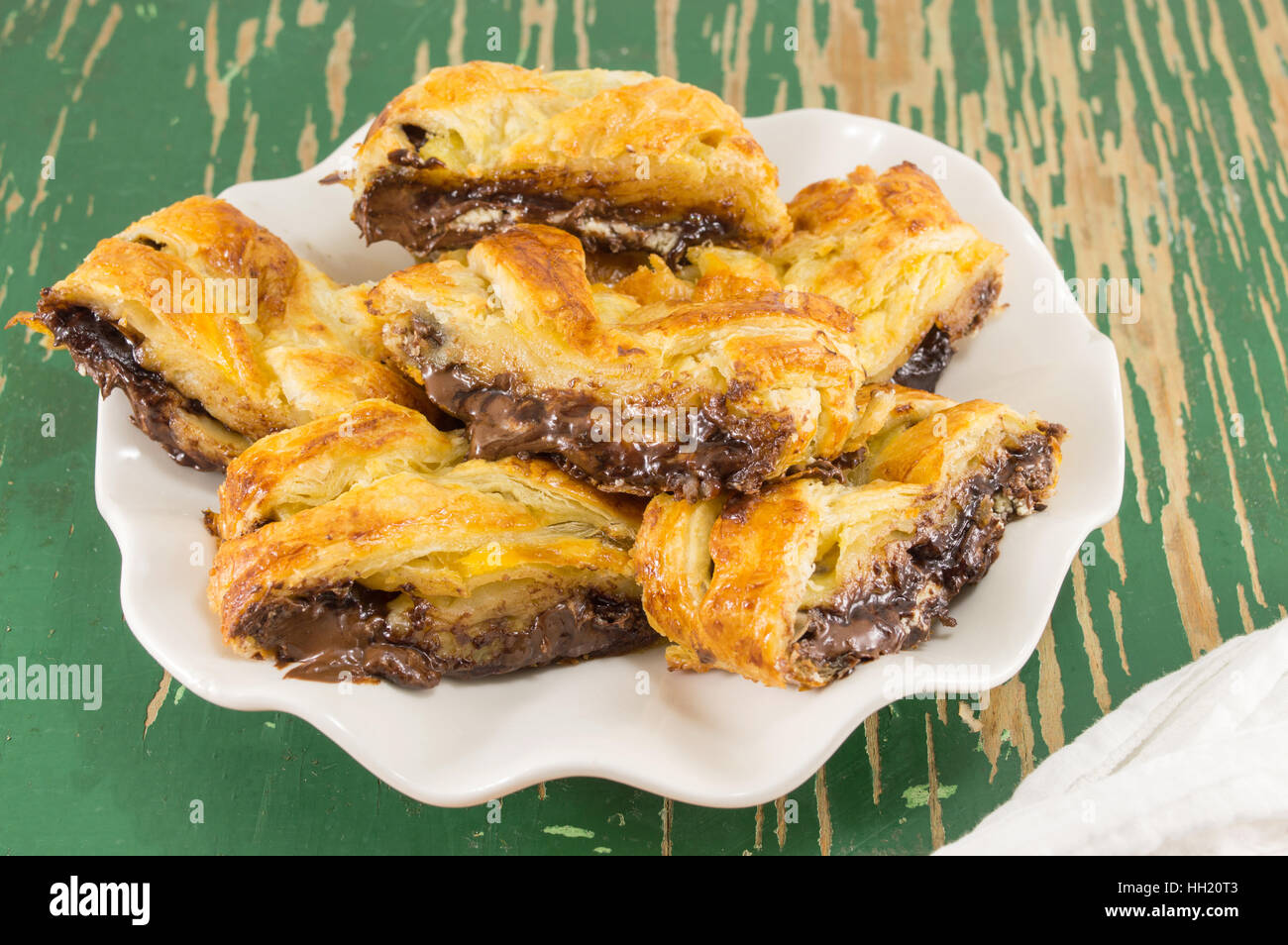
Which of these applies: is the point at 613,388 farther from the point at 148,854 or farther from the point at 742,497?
the point at 148,854

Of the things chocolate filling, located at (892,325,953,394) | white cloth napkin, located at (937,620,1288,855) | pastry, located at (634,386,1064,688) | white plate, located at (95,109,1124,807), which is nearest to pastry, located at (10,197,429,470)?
white plate, located at (95,109,1124,807)

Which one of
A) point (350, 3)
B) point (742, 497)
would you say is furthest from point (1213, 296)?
point (350, 3)

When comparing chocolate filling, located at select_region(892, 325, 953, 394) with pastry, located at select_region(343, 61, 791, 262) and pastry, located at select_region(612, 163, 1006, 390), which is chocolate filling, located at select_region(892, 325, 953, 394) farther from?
pastry, located at select_region(343, 61, 791, 262)

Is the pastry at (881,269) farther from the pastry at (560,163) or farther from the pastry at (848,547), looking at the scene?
the pastry at (848,547)

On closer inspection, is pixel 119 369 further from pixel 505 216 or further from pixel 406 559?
pixel 505 216

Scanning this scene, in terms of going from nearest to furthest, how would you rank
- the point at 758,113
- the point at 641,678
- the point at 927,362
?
the point at 641,678
the point at 927,362
the point at 758,113

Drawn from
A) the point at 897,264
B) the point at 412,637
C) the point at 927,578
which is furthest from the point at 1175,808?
the point at 412,637
